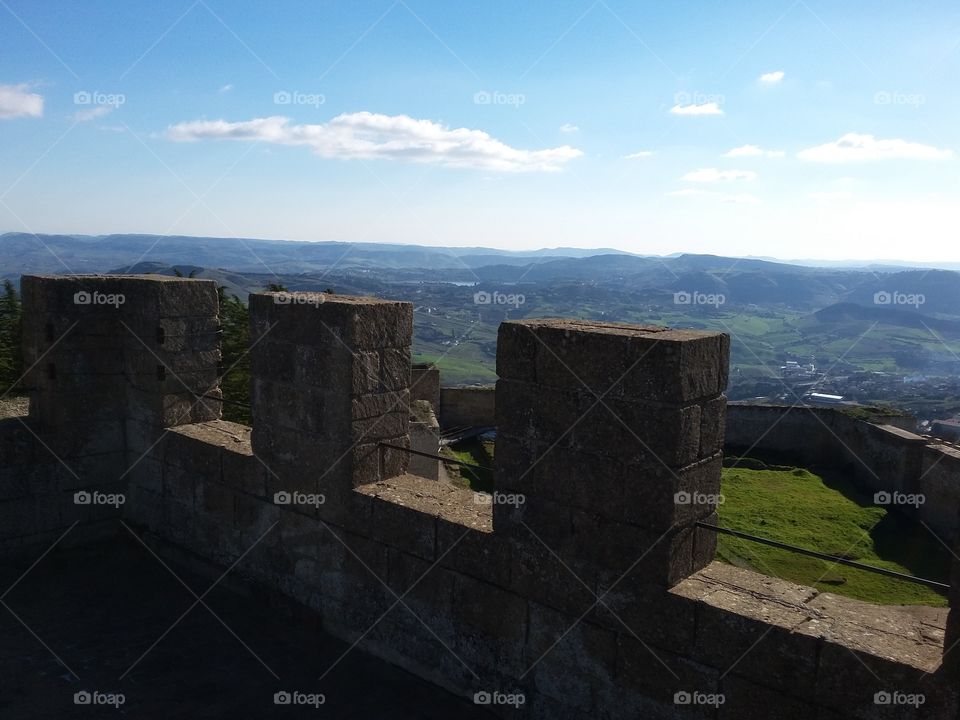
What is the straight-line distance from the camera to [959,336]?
8075cm

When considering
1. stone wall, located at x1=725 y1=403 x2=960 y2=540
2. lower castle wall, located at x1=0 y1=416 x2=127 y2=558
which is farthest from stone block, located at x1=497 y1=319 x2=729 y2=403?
stone wall, located at x1=725 y1=403 x2=960 y2=540

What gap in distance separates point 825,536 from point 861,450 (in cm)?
673

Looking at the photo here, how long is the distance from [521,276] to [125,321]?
96539 mm

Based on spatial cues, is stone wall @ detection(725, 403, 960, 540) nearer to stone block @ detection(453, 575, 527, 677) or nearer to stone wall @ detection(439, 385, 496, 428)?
stone wall @ detection(439, 385, 496, 428)

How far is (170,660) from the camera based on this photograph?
5.18 m

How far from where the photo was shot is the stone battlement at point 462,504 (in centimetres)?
365

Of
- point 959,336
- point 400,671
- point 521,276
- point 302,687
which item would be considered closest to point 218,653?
point 302,687

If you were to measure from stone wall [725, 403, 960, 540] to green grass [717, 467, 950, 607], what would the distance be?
2.26 ft

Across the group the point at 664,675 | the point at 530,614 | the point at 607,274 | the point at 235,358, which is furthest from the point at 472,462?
the point at 607,274

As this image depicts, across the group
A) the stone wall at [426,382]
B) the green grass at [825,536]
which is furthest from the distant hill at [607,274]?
the green grass at [825,536]

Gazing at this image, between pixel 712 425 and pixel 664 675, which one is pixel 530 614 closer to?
pixel 664 675

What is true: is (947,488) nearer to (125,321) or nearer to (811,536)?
(811,536)

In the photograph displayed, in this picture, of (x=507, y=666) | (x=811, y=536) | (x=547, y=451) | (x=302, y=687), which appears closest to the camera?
(x=547, y=451)

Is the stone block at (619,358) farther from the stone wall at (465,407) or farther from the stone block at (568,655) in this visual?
the stone wall at (465,407)
